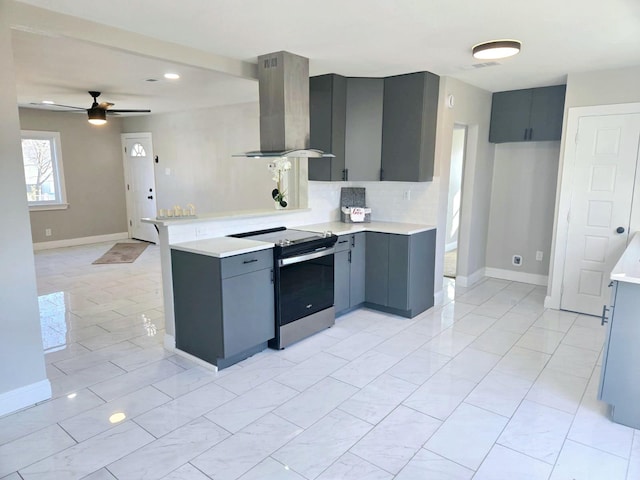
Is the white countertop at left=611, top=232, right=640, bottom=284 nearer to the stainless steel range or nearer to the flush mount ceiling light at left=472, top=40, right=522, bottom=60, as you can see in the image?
the flush mount ceiling light at left=472, top=40, right=522, bottom=60

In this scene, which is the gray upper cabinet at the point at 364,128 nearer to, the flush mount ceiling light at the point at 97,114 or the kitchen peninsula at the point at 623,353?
the kitchen peninsula at the point at 623,353

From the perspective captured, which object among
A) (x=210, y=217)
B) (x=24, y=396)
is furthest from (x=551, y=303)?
(x=24, y=396)

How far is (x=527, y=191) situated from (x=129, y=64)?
476cm

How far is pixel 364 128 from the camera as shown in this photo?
430 centimetres

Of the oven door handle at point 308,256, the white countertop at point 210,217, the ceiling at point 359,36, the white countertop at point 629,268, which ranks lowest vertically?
the oven door handle at point 308,256

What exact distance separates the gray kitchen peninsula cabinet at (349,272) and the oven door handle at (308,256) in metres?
0.18

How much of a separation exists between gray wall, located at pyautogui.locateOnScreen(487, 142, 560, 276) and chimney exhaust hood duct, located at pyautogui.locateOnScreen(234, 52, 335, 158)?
3064 mm

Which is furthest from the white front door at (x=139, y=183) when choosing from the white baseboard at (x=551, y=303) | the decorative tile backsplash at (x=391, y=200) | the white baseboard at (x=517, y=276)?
the white baseboard at (x=551, y=303)

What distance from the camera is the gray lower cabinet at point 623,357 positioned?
2.38m

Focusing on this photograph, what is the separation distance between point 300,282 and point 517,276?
342cm

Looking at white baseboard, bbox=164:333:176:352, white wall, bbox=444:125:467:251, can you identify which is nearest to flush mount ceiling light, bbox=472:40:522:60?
white baseboard, bbox=164:333:176:352

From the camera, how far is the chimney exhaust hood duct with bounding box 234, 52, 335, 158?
11.0ft

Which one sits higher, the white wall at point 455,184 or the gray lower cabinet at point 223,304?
the white wall at point 455,184

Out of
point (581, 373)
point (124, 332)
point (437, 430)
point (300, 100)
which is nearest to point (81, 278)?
point (124, 332)
